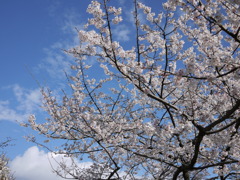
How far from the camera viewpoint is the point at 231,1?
335 centimetres

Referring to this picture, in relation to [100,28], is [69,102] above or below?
above

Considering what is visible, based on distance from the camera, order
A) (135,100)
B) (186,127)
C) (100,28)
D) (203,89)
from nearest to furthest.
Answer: (100,28)
(186,127)
(203,89)
(135,100)

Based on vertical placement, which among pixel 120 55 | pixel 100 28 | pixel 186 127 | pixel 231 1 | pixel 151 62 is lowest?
pixel 186 127

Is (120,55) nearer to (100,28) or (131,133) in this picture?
(100,28)

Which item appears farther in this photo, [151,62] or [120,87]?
[120,87]

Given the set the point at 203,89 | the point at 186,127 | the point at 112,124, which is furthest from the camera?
the point at 203,89

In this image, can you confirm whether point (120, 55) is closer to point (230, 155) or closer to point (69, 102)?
point (69, 102)

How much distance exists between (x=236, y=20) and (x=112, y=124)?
440 centimetres

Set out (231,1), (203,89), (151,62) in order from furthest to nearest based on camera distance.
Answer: (203,89) < (151,62) < (231,1)

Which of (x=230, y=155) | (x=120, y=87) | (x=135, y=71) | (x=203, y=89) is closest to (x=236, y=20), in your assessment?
(x=135, y=71)

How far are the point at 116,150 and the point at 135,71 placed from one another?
325 centimetres

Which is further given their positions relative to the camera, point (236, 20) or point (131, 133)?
point (131, 133)

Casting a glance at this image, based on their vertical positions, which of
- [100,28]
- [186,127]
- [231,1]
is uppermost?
[100,28]

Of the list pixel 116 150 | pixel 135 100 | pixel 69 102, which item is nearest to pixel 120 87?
pixel 135 100
